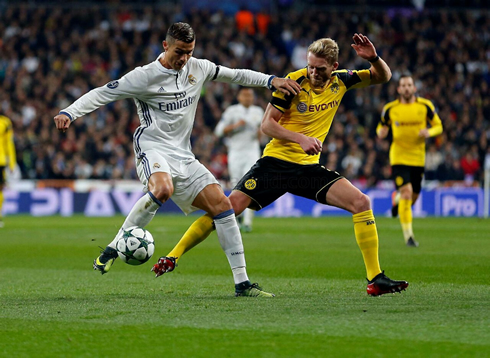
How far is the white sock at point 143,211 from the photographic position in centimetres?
626

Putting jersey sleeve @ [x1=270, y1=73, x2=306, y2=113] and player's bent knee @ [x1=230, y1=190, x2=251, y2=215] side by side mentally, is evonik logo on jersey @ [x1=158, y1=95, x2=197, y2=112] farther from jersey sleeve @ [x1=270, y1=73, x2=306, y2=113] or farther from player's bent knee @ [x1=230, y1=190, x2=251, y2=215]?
player's bent knee @ [x1=230, y1=190, x2=251, y2=215]

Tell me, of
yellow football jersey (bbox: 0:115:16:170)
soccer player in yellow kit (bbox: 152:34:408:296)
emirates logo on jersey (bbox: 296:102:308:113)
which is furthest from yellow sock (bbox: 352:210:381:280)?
yellow football jersey (bbox: 0:115:16:170)

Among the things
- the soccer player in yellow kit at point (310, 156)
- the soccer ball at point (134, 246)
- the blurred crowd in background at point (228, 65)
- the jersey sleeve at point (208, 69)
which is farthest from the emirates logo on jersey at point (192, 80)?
the blurred crowd in background at point (228, 65)

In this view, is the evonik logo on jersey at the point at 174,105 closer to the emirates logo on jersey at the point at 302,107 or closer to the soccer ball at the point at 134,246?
the emirates logo on jersey at the point at 302,107

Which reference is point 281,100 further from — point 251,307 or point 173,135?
point 251,307

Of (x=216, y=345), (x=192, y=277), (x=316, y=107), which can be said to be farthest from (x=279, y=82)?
(x=216, y=345)

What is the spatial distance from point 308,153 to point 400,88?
20.5 ft

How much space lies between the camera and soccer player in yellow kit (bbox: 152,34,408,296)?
6.37 meters

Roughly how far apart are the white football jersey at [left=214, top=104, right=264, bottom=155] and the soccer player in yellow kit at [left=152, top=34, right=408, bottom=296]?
7860mm

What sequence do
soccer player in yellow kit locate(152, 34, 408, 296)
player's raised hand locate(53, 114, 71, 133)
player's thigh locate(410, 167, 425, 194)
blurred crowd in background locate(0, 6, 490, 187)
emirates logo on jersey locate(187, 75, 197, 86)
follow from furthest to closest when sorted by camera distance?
1. blurred crowd in background locate(0, 6, 490, 187)
2. player's thigh locate(410, 167, 425, 194)
3. emirates logo on jersey locate(187, 75, 197, 86)
4. soccer player in yellow kit locate(152, 34, 408, 296)
5. player's raised hand locate(53, 114, 71, 133)

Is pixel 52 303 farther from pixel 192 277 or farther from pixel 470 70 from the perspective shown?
pixel 470 70

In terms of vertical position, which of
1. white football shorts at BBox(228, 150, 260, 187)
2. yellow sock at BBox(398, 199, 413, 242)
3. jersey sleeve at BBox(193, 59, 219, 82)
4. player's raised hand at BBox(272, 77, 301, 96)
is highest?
jersey sleeve at BBox(193, 59, 219, 82)

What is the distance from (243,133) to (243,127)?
160 millimetres

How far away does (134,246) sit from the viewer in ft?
20.5
